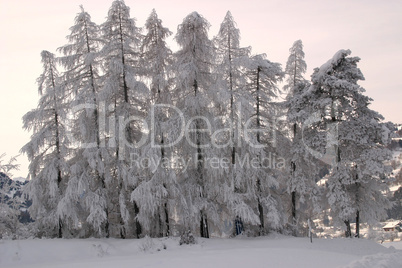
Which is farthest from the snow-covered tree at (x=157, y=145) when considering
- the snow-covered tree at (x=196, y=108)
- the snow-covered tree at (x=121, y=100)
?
the snow-covered tree at (x=196, y=108)

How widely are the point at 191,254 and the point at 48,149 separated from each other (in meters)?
10.8

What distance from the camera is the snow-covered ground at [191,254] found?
979cm

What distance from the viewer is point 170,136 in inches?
618

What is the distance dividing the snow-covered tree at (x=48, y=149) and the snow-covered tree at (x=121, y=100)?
257cm

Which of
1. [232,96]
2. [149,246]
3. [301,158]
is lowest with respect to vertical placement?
[149,246]

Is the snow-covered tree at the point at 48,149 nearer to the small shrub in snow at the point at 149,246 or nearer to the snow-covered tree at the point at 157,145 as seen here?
the snow-covered tree at the point at 157,145

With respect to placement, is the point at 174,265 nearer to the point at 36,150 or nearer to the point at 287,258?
the point at 287,258

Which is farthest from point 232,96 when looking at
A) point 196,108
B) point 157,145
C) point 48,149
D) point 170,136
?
point 48,149

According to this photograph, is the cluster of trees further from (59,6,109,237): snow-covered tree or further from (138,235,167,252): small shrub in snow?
(138,235,167,252): small shrub in snow

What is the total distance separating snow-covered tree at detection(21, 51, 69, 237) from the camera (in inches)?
645

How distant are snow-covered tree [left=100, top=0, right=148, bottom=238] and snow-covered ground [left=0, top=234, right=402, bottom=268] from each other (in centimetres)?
220

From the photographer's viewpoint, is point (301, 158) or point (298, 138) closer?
point (301, 158)

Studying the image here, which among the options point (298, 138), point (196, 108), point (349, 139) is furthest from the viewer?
point (298, 138)

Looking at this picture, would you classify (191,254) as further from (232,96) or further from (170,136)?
(232,96)
